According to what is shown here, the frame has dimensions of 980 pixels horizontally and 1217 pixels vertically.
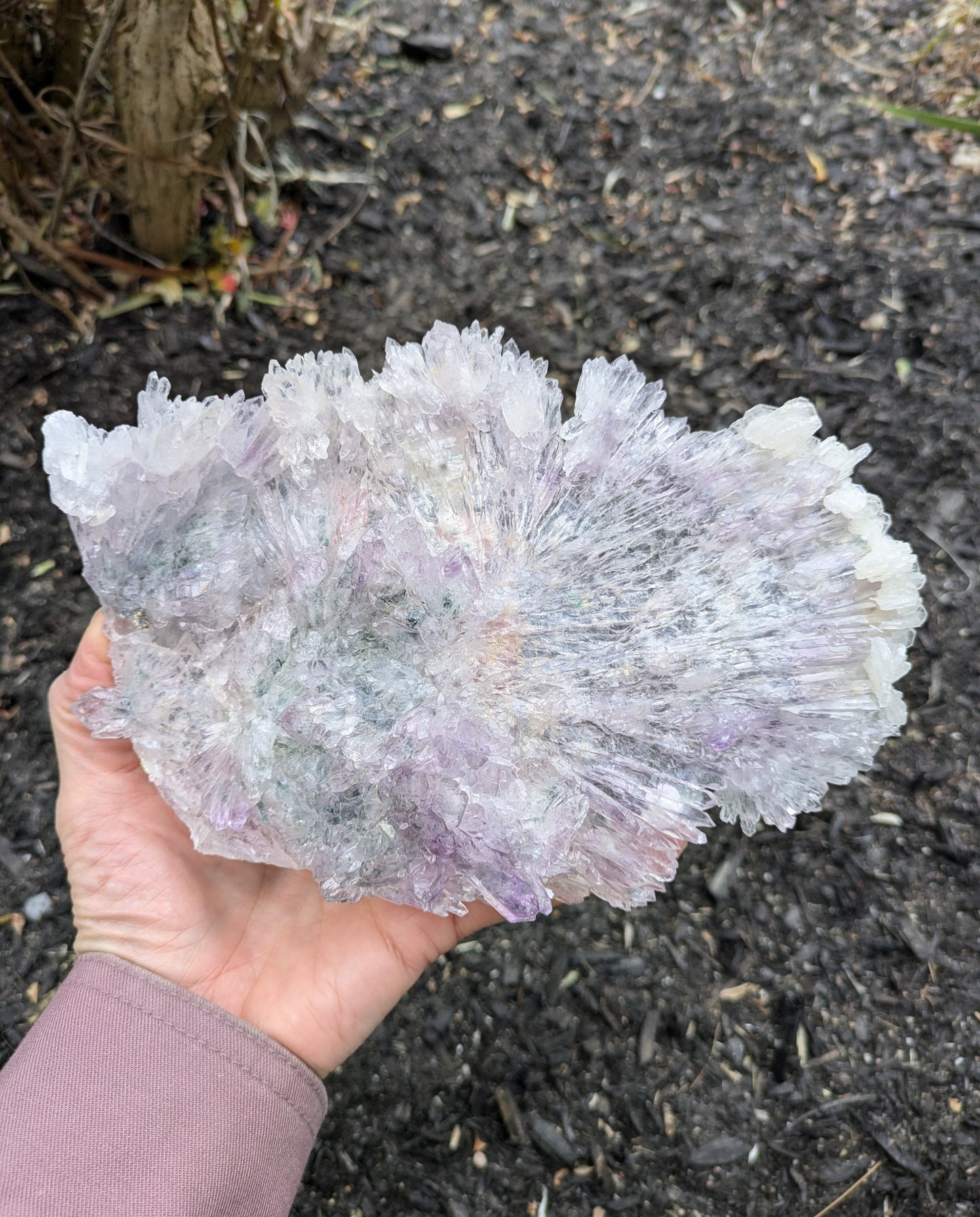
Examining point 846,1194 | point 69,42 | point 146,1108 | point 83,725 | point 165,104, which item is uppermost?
point 69,42

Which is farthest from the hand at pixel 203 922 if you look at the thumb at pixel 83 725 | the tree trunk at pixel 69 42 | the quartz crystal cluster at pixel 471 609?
the tree trunk at pixel 69 42

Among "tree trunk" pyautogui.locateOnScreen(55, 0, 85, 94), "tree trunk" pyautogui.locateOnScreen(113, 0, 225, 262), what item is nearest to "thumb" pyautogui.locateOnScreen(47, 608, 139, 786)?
"tree trunk" pyautogui.locateOnScreen(113, 0, 225, 262)

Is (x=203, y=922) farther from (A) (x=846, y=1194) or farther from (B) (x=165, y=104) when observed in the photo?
(B) (x=165, y=104)

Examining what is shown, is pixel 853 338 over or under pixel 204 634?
under

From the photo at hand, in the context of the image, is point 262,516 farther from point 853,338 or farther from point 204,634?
point 853,338

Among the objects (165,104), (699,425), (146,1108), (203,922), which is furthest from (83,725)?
(699,425)

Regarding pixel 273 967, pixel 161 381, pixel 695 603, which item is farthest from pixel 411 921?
pixel 161 381

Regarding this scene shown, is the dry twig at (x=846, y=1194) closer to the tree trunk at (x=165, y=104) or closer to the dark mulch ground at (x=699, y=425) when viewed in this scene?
the dark mulch ground at (x=699, y=425)
